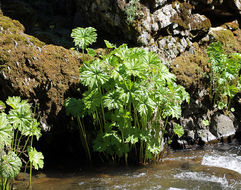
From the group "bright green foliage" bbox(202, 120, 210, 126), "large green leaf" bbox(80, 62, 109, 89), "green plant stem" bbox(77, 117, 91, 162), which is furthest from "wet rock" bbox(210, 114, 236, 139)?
"large green leaf" bbox(80, 62, 109, 89)

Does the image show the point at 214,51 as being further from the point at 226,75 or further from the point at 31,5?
the point at 31,5

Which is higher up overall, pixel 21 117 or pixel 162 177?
pixel 21 117

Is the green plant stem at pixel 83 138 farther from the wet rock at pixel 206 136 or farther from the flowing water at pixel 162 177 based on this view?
the wet rock at pixel 206 136

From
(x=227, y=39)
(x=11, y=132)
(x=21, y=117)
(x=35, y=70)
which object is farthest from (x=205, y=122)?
(x=11, y=132)

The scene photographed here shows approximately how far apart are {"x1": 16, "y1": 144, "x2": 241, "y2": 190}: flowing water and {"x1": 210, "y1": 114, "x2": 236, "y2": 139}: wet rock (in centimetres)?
87

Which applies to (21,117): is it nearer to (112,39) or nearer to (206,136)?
(112,39)

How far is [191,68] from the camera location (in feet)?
19.4

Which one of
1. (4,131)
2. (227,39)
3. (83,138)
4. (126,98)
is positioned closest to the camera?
(4,131)

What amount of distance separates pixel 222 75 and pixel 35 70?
3.56 metres

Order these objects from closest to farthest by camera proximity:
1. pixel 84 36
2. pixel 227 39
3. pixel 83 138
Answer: pixel 84 36
pixel 83 138
pixel 227 39

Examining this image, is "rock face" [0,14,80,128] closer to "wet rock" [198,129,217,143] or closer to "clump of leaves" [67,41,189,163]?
"clump of leaves" [67,41,189,163]

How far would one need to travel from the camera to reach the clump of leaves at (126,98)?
4168 mm

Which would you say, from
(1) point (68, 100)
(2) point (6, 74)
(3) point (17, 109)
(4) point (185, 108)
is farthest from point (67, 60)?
(4) point (185, 108)

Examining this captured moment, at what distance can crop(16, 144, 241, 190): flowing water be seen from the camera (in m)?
4.13
